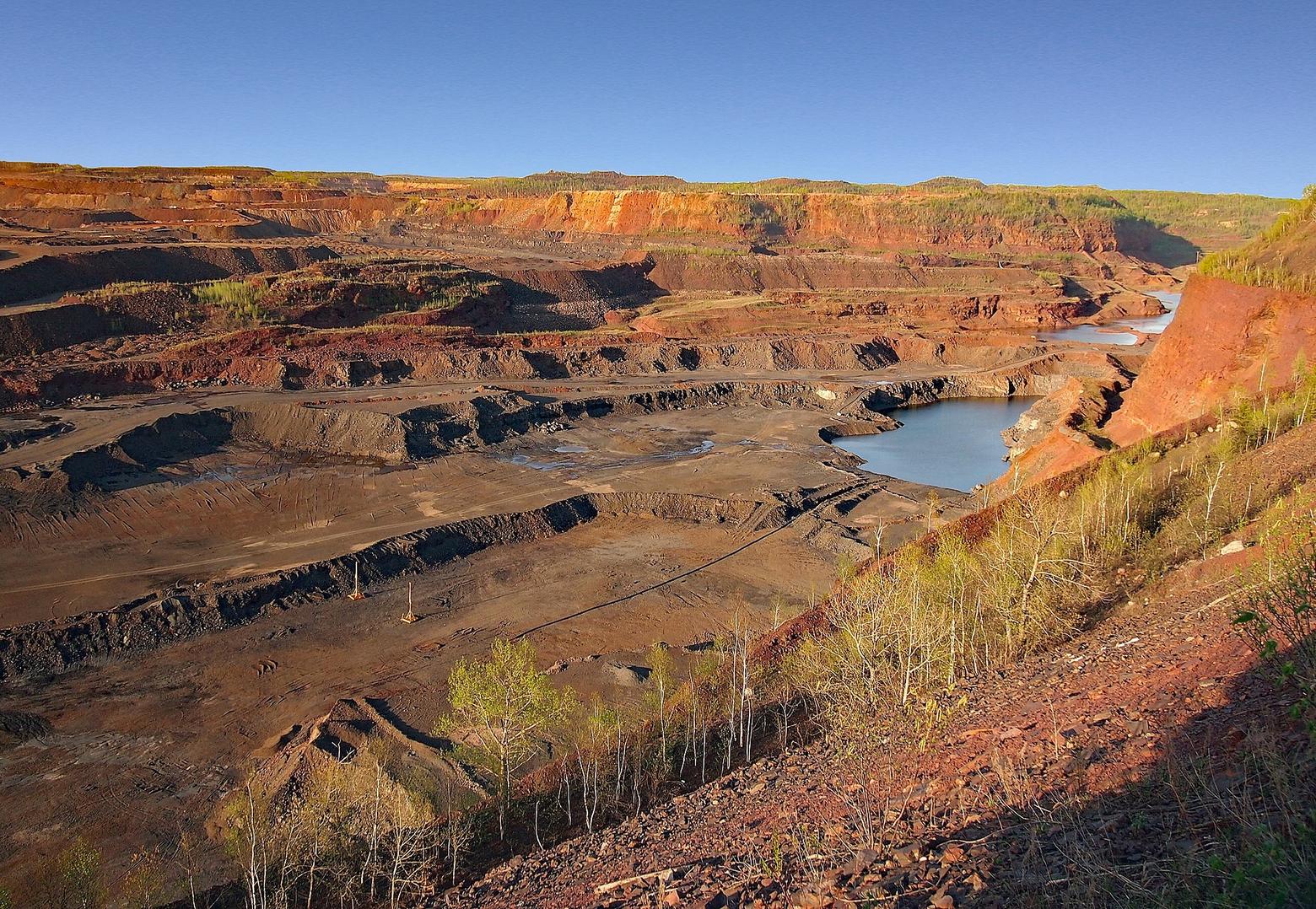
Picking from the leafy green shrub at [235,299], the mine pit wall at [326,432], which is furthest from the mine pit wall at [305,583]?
the leafy green shrub at [235,299]

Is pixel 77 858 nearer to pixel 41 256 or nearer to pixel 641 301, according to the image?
pixel 41 256

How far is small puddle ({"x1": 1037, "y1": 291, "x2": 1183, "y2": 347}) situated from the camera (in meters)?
65.8

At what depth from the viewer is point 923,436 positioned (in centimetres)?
4419

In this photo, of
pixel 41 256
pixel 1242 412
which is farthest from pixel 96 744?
pixel 41 256

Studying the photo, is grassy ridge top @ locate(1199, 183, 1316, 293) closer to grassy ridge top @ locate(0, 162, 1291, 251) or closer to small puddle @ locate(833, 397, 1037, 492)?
small puddle @ locate(833, 397, 1037, 492)

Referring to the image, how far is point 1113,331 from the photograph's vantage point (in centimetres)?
7062

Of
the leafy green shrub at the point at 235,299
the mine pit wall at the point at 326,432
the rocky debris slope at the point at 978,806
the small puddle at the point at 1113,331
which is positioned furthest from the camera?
the small puddle at the point at 1113,331

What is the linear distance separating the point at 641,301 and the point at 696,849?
223 ft

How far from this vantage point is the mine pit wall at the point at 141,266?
49250 millimetres

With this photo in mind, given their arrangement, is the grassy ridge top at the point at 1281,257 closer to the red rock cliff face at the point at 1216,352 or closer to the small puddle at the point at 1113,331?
the red rock cliff face at the point at 1216,352

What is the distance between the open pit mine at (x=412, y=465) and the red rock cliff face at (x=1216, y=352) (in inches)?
8.8

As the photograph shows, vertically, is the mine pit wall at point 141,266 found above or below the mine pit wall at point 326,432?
above

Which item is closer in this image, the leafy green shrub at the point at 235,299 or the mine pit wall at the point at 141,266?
the mine pit wall at the point at 141,266

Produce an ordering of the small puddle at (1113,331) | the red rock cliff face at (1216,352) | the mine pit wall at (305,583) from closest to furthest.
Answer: the mine pit wall at (305,583), the red rock cliff face at (1216,352), the small puddle at (1113,331)
